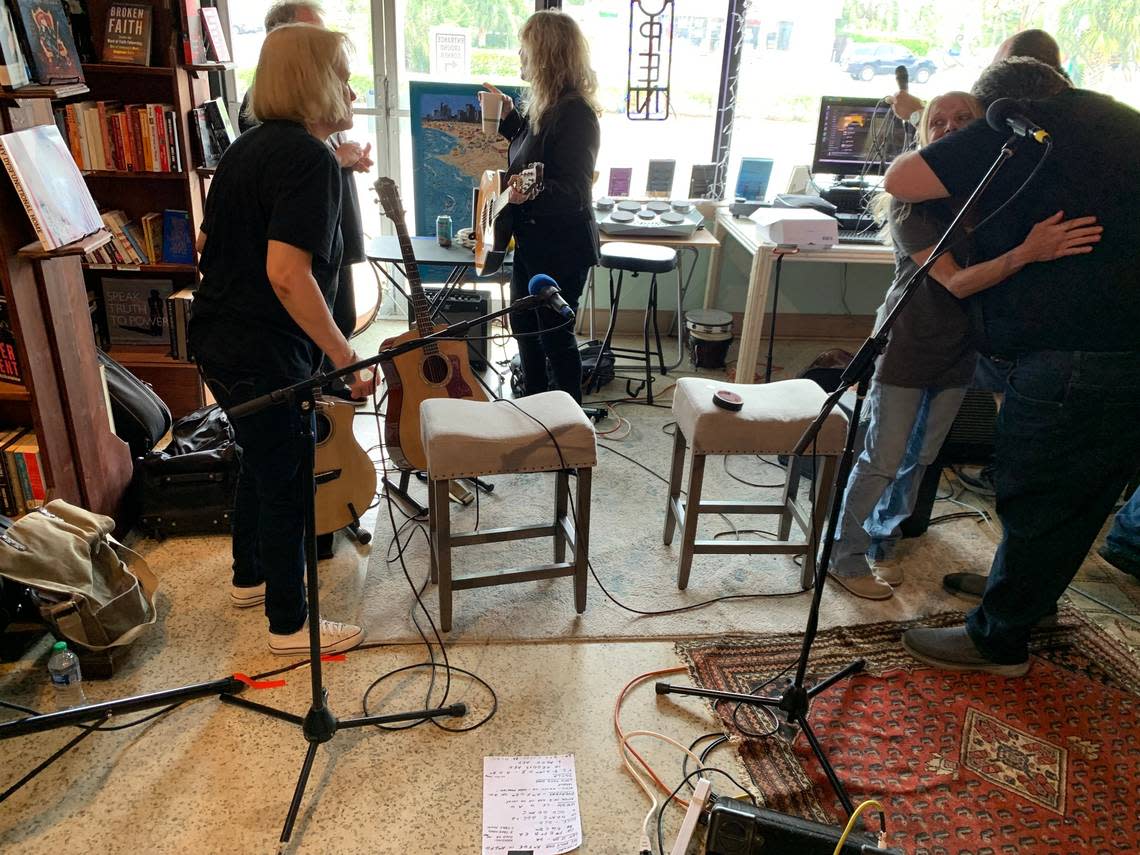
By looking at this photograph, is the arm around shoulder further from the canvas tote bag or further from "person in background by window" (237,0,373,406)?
the canvas tote bag

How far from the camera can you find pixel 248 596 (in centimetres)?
223

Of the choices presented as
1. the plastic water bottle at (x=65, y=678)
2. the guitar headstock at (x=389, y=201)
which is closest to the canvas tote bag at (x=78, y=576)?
the plastic water bottle at (x=65, y=678)

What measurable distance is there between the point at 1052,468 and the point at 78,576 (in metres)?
2.30

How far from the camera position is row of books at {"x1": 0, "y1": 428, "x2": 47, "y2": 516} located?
7.22ft

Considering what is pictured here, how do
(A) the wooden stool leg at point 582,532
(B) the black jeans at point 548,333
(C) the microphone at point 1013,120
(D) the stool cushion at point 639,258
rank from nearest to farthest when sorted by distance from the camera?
1. (C) the microphone at point 1013,120
2. (A) the wooden stool leg at point 582,532
3. (B) the black jeans at point 548,333
4. (D) the stool cushion at point 639,258

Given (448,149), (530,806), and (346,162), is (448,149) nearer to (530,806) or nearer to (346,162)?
(346,162)

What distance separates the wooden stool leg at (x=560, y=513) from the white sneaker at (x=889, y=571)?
0.94 m

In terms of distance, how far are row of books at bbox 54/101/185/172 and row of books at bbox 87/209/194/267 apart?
0.21 m

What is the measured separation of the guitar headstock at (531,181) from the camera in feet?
8.65

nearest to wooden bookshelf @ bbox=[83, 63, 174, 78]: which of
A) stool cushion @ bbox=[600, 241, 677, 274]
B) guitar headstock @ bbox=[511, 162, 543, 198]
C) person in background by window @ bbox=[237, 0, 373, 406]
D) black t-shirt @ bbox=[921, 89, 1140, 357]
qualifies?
person in background by window @ bbox=[237, 0, 373, 406]

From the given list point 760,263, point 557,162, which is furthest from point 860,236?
point 557,162

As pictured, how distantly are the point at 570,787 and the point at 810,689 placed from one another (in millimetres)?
626

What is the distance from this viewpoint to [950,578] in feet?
8.07

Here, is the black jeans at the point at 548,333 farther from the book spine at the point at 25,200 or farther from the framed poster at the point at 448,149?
the book spine at the point at 25,200
